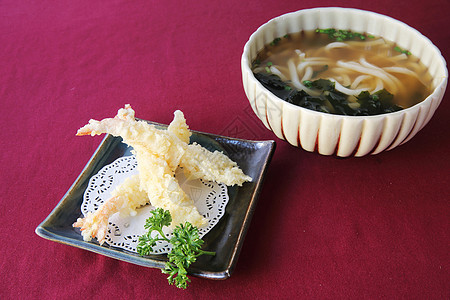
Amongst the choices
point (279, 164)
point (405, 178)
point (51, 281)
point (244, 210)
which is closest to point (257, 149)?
point (279, 164)

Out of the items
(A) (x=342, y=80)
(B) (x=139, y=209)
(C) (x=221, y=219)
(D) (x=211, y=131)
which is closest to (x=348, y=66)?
(A) (x=342, y=80)

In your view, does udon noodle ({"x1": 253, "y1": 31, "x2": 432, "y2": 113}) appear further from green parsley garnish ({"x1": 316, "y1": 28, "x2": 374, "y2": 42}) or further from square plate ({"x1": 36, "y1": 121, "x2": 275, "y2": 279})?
square plate ({"x1": 36, "y1": 121, "x2": 275, "y2": 279})

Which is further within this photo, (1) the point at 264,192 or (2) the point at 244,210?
(1) the point at 264,192

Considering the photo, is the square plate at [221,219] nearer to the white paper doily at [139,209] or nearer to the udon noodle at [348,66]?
the white paper doily at [139,209]

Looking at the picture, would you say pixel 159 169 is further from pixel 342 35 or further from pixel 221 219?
pixel 342 35

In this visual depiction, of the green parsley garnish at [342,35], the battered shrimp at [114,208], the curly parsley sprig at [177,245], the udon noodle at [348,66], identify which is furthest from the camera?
the green parsley garnish at [342,35]

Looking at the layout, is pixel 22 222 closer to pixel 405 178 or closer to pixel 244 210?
pixel 244 210

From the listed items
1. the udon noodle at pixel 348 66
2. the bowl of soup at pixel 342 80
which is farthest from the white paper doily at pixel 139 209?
the udon noodle at pixel 348 66
